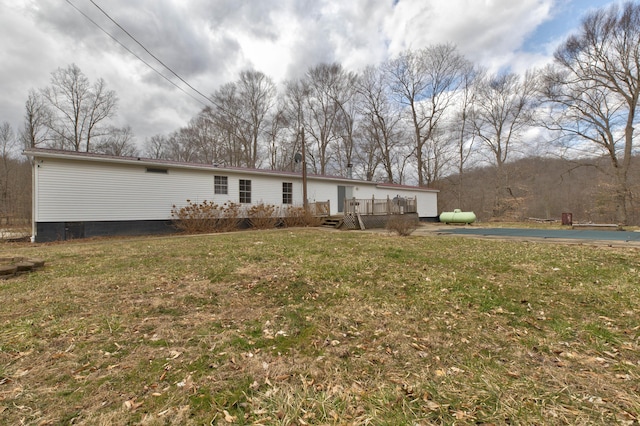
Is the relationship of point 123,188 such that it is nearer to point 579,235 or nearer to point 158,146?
point 579,235

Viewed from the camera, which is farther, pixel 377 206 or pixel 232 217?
pixel 377 206

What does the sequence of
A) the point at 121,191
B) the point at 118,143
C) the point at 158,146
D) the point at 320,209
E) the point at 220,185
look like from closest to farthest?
1. the point at 121,191
2. the point at 220,185
3. the point at 320,209
4. the point at 118,143
5. the point at 158,146

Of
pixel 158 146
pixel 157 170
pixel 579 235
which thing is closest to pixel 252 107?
pixel 158 146

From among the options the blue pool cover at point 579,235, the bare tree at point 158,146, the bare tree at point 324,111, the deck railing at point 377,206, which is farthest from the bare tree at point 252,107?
the blue pool cover at point 579,235

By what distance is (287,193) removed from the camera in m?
15.1

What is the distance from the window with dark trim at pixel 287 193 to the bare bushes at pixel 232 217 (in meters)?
0.43

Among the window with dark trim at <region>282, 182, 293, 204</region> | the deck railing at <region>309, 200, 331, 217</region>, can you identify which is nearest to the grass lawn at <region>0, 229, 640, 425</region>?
the deck railing at <region>309, 200, 331, 217</region>

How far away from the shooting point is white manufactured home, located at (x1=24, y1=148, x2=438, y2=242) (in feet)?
30.6

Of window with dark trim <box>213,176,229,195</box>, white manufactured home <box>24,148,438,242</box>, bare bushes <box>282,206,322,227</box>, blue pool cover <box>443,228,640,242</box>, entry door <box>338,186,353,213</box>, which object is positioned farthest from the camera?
entry door <box>338,186,353,213</box>

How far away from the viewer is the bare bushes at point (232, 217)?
1164cm

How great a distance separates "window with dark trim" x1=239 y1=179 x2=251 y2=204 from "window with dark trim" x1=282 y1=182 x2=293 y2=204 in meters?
2.02

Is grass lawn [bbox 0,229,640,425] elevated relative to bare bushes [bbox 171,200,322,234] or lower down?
lower down

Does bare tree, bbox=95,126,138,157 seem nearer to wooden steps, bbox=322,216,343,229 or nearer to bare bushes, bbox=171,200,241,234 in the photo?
bare bushes, bbox=171,200,241,234

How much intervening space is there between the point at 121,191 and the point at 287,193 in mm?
7548
